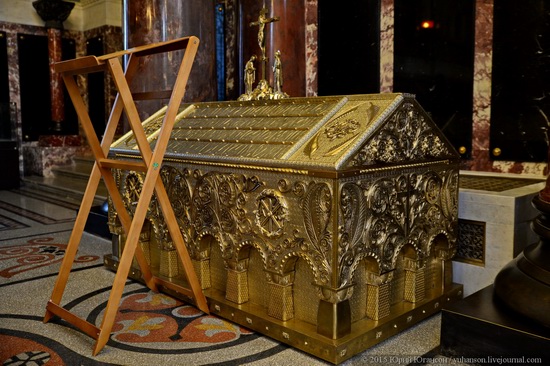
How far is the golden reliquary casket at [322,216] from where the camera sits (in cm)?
193

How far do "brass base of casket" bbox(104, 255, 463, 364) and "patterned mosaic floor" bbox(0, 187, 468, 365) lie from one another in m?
0.03

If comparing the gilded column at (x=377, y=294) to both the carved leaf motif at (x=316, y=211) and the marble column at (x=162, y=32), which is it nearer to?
the carved leaf motif at (x=316, y=211)

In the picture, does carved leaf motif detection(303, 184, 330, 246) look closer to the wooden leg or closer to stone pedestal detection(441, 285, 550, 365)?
stone pedestal detection(441, 285, 550, 365)

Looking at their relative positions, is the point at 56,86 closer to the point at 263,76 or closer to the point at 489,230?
the point at 263,76

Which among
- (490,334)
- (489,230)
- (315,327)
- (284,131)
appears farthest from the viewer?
(489,230)

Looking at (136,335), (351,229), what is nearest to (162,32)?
(136,335)

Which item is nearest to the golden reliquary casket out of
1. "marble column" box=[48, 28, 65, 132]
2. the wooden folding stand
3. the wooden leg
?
the wooden folding stand

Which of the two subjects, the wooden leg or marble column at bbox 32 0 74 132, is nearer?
the wooden leg

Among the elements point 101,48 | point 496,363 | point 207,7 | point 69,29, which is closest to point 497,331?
point 496,363

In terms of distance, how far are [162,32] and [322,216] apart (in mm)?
2415

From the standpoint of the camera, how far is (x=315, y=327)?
2.05 metres

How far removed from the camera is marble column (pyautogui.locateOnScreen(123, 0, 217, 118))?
3727 millimetres

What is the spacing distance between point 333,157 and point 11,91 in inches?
338

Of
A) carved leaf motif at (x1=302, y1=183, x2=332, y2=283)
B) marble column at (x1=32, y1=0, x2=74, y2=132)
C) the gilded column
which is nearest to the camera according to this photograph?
carved leaf motif at (x1=302, y1=183, x2=332, y2=283)
